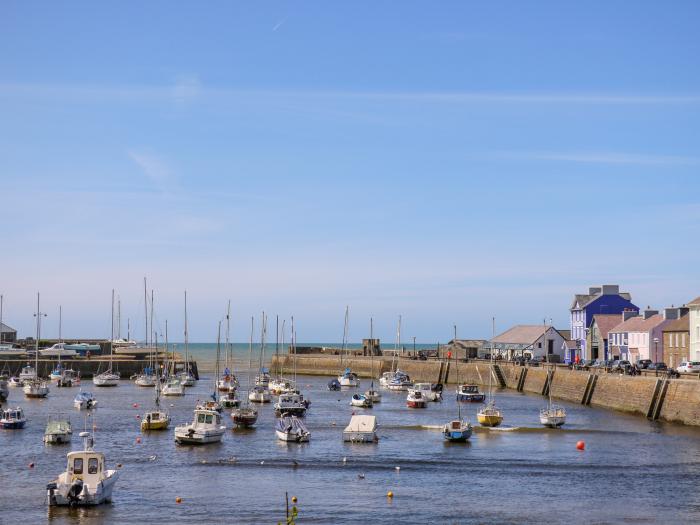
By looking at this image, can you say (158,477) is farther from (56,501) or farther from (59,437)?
(59,437)

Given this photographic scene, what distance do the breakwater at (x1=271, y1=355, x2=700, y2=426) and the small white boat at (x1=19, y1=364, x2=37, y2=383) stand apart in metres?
38.9

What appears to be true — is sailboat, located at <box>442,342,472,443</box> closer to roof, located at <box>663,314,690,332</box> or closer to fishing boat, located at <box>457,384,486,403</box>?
fishing boat, located at <box>457,384,486,403</box>

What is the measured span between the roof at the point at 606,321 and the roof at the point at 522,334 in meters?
10.3

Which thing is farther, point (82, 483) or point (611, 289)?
point (611, 289)

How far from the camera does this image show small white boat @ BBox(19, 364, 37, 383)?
12644 centimetres

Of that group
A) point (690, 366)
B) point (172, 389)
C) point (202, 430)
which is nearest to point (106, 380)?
point (172, 389)

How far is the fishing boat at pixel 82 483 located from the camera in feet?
146

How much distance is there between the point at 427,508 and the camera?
4494 cm

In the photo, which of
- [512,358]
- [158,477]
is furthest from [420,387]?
[158,477]

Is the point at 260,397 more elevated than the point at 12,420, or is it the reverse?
the point at 260,397

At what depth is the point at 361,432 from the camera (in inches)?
2581

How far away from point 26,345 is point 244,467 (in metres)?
120

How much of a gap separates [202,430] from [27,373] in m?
72.0

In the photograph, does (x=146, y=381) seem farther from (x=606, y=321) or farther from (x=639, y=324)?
(x=639, y=324)
